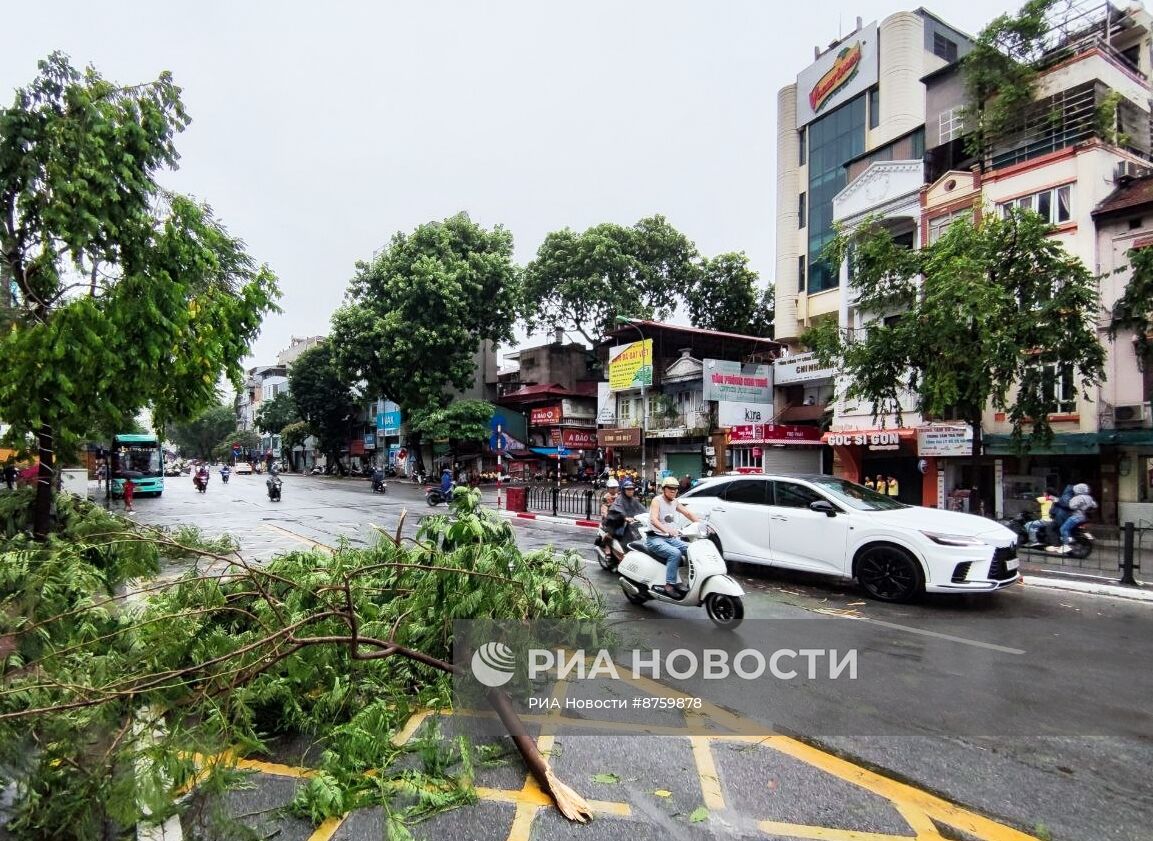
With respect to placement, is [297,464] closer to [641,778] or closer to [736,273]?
[736,273]

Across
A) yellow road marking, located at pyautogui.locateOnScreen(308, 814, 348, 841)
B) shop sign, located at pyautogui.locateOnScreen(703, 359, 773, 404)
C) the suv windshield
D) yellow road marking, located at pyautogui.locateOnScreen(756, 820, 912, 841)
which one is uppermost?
shop sign, located at pyautogui.locateOnScreen(703, 359, 773, 404)

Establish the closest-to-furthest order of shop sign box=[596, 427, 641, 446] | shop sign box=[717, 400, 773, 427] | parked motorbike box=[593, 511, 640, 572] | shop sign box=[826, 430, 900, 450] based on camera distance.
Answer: parked motorbike box=[593, 511, 640, 572], shop sign box=[826, 430, 900, 450], shop sign box=[717, 400, 773, 427], shop sign box=[596, 427, 641, 446]

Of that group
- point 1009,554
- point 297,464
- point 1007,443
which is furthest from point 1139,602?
point 297,464

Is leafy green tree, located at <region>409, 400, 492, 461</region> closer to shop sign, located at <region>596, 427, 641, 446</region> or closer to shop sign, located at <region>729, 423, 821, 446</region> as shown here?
shop sign, located at <region>596, 427, 641, 446</region>

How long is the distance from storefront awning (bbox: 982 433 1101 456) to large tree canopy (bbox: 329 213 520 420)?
26.8 meters

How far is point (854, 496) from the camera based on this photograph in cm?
845

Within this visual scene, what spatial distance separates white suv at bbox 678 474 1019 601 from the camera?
7164mm

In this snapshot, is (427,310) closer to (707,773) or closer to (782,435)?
(782,435)

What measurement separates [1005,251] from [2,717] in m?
16.3

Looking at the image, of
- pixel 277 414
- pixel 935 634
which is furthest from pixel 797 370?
pixel 277 414

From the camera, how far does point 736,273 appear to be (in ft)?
135

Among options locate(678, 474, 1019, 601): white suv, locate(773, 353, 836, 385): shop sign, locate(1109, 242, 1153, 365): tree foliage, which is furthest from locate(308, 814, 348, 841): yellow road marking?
locate(773, 353, 836, 385): shop sign

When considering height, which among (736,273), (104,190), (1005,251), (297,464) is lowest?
(297,464)

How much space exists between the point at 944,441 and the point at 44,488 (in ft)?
71.9
